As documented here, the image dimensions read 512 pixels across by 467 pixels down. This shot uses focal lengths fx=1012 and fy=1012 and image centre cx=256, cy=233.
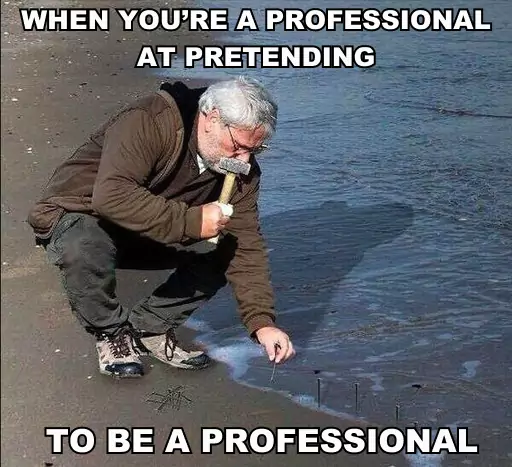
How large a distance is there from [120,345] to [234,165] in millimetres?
1127

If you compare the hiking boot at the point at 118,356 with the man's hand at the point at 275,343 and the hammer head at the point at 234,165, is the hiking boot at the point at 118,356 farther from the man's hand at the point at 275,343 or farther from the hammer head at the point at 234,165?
the hammer head at the point at 234,165

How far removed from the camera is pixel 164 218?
3.87 metres

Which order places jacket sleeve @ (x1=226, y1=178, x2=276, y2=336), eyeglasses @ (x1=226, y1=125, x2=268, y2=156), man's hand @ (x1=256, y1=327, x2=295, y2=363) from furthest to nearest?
jacket sleeve @ (x1=226, y1=178, x2=276, y2=336), man's hand @ (x1=256, y1=327, x2=295, y2=363), eyeglasses @ (x1=226, y1=125, x2=268, y2=156)

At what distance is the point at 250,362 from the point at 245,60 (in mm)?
8042

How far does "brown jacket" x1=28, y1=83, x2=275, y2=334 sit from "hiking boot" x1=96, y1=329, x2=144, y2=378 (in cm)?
56

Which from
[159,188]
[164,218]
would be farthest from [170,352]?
[164,218]

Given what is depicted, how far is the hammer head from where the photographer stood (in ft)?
12.9

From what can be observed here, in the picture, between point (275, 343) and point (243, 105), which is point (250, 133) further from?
point (275, 343)

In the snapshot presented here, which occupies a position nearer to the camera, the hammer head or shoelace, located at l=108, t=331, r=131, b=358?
the hammer head

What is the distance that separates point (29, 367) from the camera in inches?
177

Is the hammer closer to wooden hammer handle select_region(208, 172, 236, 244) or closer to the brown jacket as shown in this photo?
wooden hammer handle select_region(208, 172, 236, 244)

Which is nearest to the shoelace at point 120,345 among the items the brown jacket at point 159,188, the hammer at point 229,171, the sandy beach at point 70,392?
the sandy beach at point 70,392

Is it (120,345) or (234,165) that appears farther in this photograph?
(120,345)

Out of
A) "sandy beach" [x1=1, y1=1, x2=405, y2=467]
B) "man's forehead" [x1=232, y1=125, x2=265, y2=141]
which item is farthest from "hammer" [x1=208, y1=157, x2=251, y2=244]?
"sandy beach" [x1=1, y1=1, x2=405, y2=467]
